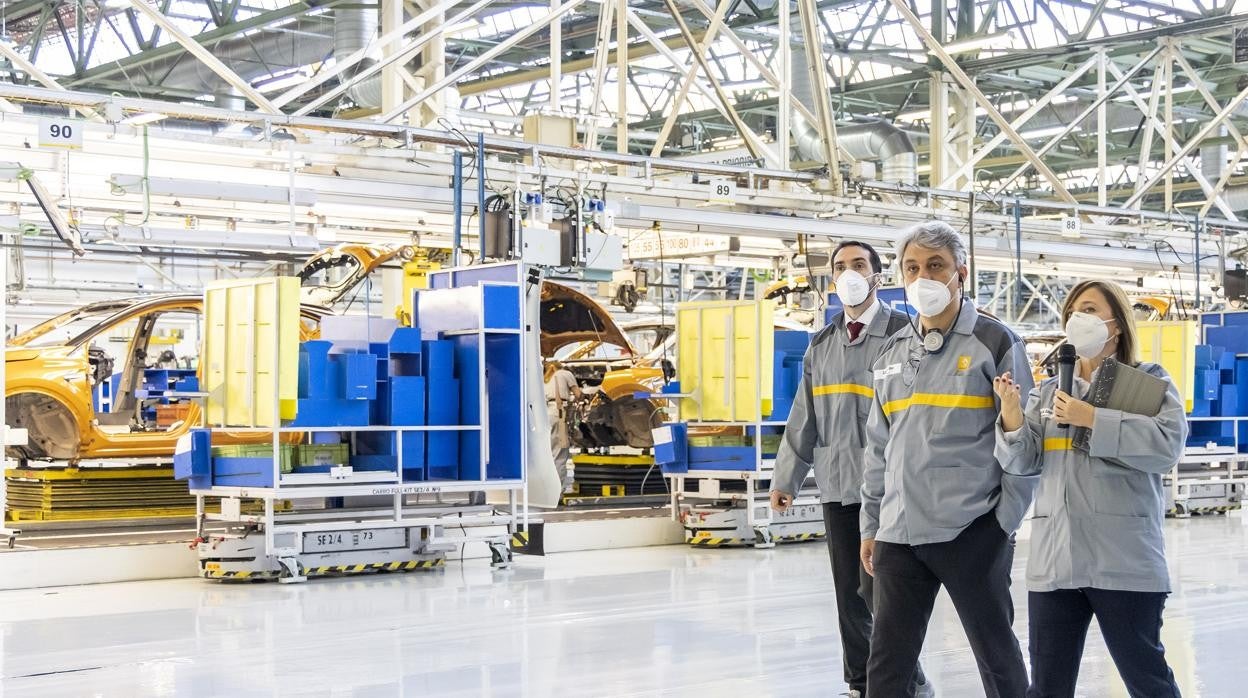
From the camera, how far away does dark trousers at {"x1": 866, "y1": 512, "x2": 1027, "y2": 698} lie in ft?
13.3

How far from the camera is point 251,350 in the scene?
9344 mm

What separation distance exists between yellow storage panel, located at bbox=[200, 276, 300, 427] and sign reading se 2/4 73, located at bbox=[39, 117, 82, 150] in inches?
47.3

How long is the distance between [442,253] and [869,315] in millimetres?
8043

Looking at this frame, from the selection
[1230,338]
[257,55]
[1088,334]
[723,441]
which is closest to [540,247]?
[723,441]

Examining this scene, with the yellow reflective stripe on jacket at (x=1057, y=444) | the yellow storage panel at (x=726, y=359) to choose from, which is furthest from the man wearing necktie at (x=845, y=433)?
the yellow storage panel at (x=726, y=359)

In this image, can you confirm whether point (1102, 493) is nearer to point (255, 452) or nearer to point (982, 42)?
point (255, 452)

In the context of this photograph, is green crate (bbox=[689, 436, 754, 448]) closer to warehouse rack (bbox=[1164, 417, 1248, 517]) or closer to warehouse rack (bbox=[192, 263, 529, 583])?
warehouse rack (bbox=[192, 263, 529, 583])

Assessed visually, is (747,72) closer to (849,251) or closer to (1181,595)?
(1181,595)

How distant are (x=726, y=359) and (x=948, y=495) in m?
7.60

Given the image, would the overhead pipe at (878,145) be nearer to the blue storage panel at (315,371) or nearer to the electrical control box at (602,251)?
the electrical control box at (602,251)

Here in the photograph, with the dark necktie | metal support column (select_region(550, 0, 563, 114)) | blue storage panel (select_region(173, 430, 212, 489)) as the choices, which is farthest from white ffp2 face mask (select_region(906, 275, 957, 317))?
metal support column (select_region(550, 0, 563, 114))

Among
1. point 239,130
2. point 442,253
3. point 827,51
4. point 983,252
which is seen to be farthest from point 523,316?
point 239,130

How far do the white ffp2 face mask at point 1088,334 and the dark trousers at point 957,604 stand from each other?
503 mm

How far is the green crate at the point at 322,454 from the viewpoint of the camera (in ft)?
31.7
